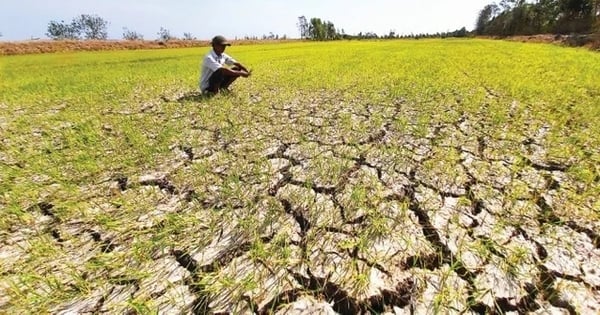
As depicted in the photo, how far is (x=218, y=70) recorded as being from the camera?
5.16 meters

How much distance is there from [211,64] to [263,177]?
3299 mm

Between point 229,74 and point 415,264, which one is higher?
point 229,74

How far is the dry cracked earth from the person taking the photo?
136 centimetres

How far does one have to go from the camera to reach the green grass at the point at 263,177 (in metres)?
1.57

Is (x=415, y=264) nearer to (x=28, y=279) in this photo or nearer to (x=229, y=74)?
(x=28, y=279)

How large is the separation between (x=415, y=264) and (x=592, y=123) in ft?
10.6

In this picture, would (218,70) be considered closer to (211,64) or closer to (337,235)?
(211,64)

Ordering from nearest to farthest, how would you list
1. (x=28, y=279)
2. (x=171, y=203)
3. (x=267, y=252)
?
(x=28, y=279), (x=267, y=252), (x=171, y=203)

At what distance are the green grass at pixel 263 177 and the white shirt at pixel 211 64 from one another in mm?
585

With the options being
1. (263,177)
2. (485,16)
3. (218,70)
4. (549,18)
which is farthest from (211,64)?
(485,16)

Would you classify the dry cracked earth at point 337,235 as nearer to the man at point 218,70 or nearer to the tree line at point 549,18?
the man at point 218,70

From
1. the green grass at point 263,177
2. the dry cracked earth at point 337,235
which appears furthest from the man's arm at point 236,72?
the dry cracked earth at point 337,235

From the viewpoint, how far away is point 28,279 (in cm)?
147

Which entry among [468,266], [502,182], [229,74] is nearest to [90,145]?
[229,74]
